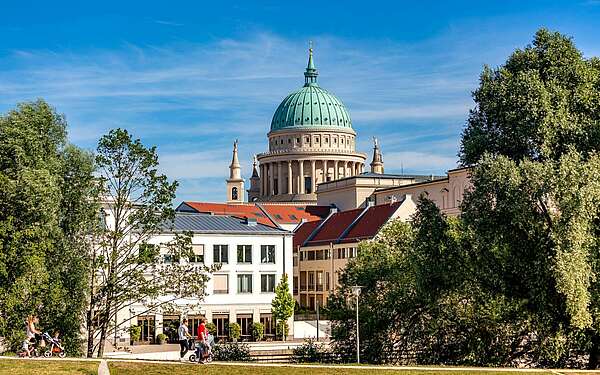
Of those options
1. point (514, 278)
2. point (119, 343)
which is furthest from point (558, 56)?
point (119, 343)

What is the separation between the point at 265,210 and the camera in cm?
15612

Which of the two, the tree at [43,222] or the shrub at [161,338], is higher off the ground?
the tree at [43,222]

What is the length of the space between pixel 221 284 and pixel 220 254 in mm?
2867

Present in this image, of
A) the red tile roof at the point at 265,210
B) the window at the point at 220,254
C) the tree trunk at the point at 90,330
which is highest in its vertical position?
the red tile roof at the point at 265,210

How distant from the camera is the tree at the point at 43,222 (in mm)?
46094

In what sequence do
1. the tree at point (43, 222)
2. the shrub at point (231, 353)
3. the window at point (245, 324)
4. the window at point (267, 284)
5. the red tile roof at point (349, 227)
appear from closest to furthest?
the tree at point (43, 222)
the shrub at point (231, 353)
the window at point (245, 324)
the window at point (267, 284)
the red tile roof at point (349, 227)

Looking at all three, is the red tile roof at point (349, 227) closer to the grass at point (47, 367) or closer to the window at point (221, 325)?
the window at point (221, 325)

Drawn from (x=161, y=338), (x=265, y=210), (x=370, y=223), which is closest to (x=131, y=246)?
(x=161, y=338)

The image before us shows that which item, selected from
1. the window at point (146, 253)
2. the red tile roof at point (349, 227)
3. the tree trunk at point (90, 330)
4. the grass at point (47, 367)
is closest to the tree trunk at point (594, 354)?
the grass at point (47, 367)

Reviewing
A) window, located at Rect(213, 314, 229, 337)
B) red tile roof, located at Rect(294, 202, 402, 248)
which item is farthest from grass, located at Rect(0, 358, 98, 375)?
red tile roof, located at Rect(294, 202, 402, 248)

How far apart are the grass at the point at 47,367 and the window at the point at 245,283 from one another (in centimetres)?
5721

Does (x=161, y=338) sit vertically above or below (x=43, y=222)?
below

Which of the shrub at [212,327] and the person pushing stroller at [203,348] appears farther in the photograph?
the shrub at [212,327]

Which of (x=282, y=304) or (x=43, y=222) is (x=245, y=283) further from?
(x=43, y=222)
